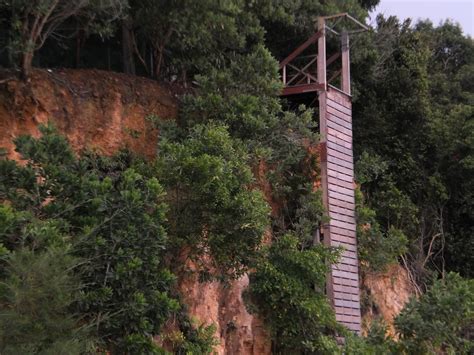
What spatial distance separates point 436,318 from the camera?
9.54 metres

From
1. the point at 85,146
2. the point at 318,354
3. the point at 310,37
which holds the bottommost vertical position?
the point at 318,354

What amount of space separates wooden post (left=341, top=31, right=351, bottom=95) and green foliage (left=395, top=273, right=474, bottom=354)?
5086 millimetres

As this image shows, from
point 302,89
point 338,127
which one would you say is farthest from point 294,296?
point 302,89

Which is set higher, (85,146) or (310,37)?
(310,37)

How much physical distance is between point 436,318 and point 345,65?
6.08m

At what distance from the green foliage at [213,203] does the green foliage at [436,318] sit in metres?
2.24

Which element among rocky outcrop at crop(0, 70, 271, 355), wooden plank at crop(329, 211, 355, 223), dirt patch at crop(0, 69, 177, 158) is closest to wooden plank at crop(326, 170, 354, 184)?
wooden plank at crop(329, 211, 355, 223)

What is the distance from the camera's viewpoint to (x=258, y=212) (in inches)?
375

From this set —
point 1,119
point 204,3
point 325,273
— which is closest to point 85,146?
point 1,119

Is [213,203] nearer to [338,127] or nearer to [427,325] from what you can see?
[427,325]

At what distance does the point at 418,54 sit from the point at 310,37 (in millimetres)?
3853

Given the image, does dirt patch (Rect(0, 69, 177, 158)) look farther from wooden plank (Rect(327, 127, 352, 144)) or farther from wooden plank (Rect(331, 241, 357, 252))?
wooden plank (Rect(331, 241, 357, 252))

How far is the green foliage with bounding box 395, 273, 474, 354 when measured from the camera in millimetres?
9383

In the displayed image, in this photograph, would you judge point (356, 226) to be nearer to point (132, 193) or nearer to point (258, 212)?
point (258, 212)
